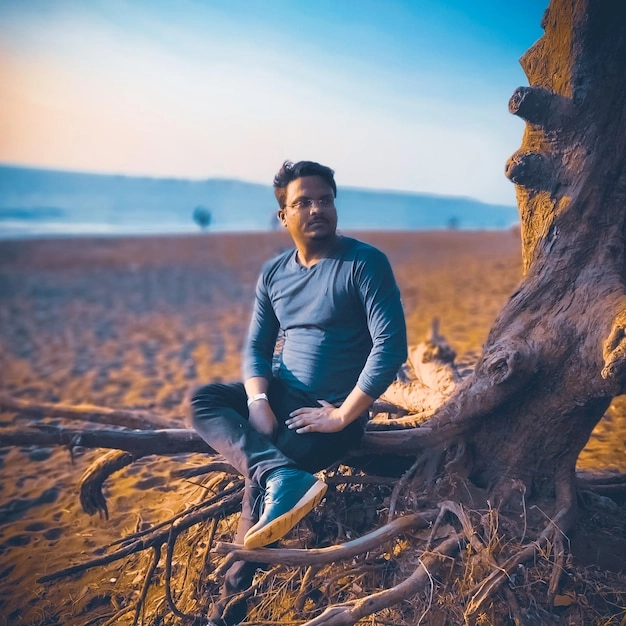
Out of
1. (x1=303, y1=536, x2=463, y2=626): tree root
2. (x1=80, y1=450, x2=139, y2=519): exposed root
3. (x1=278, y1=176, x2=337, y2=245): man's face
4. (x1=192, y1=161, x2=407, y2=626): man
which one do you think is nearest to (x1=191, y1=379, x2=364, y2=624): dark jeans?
(x1=192, y1=161, x2=407, y2=626): man

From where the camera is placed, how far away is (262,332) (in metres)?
2.27

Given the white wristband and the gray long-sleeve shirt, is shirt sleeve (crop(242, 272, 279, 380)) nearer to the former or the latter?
the gray long-sleeve shirt

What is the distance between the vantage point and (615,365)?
5.43 feet

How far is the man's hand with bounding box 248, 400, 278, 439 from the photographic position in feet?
6.56

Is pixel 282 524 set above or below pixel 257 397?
below

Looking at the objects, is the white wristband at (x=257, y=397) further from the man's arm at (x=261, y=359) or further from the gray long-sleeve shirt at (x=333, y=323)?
the gray long-sleeve shirt at (x=333, y=323)

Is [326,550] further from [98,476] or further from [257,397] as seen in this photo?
[98,476]

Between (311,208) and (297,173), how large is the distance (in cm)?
15

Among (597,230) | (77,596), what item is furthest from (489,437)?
(77,596)

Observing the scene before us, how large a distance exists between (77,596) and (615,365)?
8.37 ft

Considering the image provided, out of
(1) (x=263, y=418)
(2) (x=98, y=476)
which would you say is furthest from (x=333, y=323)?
(2) (x=98, y=476)

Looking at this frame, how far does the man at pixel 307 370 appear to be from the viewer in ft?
6.18

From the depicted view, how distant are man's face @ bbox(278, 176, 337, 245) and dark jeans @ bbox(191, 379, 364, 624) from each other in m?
0.65

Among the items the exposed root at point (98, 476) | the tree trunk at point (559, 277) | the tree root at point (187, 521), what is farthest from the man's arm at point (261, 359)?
the exposed root at point (98, 476)
